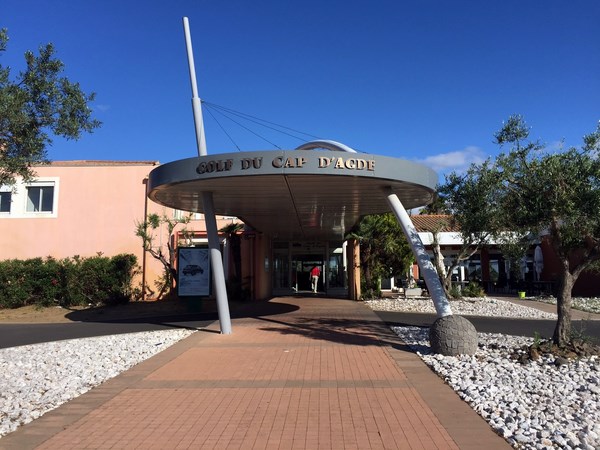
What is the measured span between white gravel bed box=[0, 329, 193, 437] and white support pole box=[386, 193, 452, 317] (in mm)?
5518

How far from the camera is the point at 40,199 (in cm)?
2383

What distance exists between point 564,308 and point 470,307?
9.92m

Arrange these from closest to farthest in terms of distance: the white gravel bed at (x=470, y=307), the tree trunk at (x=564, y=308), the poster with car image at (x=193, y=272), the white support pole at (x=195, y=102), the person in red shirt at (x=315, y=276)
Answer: the tree trunk at (x=564, y=308)
the white support pole at (x=195, y=102)
the white gravel bed at (x=470, y=307)
the poster with car image at (x=193, y=272)
the person in red shirt at (x=315, y=276)

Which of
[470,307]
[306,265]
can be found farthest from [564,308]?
[306,265]

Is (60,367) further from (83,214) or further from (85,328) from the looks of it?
(83,214)

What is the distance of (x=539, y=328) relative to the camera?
1246 centimetres

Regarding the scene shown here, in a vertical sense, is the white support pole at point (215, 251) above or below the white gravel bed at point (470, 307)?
above

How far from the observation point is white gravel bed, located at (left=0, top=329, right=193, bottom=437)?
20.4 feet

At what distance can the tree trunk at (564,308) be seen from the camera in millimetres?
8305

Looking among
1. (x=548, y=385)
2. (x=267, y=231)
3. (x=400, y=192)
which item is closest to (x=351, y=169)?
(x=400, y=192)

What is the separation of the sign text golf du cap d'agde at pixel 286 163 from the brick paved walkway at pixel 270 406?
3448mm

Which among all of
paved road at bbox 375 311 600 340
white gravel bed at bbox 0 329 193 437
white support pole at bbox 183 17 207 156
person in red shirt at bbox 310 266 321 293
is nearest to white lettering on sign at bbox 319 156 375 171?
white support pole at bbox 183 17 207 156

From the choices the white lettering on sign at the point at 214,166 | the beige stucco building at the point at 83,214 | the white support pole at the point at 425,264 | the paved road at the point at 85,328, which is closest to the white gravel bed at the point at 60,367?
the paved road at the point at 85,328

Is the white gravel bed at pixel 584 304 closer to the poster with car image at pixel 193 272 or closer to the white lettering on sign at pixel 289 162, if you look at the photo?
the white lettering on sign at pixel 289 162
